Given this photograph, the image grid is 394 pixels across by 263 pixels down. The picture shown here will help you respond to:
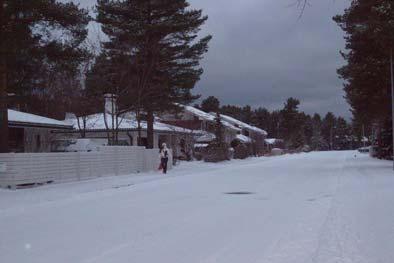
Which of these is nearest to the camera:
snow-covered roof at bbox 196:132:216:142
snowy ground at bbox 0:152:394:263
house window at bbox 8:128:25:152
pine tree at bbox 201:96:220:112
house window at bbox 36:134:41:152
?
snowy ground at bbox 0:152:394:263

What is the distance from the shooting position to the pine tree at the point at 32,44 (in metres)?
20.2

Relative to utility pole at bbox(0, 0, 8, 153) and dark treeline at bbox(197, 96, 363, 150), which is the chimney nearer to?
utility pole at bbox(0, 0, 8, 153)

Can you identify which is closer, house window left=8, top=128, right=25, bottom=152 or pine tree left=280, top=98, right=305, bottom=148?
house window left=8, top=128, right=25, bottom=152

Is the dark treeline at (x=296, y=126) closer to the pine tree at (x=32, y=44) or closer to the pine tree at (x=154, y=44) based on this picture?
the pine tree at (x=154, y=44)

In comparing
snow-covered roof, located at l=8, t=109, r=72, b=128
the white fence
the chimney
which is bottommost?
the white fence

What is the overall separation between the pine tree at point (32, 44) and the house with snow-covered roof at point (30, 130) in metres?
5.84

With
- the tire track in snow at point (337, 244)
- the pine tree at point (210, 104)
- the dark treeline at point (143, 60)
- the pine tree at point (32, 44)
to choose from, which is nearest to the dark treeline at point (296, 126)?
the pine tree at point (210, 104)

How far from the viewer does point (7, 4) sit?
66.4 ft

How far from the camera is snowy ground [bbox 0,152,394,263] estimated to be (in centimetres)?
830

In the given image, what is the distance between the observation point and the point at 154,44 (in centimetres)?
3697

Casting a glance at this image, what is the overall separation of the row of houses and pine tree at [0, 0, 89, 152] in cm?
639

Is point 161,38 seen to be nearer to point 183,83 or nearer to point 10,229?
point 183,83

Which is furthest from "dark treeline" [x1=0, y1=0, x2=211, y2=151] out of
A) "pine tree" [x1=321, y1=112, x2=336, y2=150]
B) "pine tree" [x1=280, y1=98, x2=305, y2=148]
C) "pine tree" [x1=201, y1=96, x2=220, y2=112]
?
"pine tree" [x1=321, y1=112, x2=336, y2=150]

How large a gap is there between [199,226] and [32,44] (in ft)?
43.2
